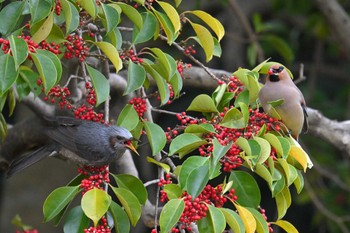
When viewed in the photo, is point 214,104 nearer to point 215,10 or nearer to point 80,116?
point 80,116

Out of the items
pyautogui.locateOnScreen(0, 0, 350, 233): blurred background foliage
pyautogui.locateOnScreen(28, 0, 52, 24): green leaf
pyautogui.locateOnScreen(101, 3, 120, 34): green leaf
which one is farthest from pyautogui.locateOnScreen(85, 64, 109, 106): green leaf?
pyautogui.locateOnScreen(0, 0, 350, 233): blurred background foliage

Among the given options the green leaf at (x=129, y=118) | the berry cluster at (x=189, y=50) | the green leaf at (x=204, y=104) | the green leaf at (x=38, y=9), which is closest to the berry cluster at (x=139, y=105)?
the green leaf at (x=129, y=118)

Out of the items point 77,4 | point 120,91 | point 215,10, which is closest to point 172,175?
point 77,4

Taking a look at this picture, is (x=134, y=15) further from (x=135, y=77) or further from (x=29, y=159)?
(x=29, y=159)

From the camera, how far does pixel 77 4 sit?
275cm

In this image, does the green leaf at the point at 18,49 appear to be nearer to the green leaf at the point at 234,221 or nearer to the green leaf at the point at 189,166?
the green leaf at the point at 189,166

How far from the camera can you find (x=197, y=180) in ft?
8.10

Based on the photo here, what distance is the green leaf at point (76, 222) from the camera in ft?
8.79

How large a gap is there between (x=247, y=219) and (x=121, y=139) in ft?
2.07

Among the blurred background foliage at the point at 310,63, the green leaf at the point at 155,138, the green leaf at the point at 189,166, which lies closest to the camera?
the green leaf at the point at 189,166

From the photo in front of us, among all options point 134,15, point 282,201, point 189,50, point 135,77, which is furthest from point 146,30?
point 282,201

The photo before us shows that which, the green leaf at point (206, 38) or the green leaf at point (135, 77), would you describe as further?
the green leaf at point (206, 38)

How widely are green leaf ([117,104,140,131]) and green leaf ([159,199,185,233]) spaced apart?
18.0 inches

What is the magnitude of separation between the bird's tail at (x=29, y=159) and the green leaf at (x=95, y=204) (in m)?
0.81
